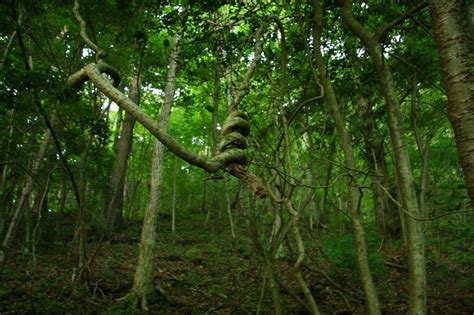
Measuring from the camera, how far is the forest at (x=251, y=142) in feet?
8.27

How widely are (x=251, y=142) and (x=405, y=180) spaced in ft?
6.69

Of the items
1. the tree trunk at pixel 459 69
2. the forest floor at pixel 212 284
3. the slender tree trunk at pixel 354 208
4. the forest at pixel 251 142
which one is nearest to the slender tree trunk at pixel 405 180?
the forest at pixel 251 142

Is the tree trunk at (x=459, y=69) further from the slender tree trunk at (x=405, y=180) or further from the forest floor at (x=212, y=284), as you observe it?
the forest floor at (x=212, y=284)

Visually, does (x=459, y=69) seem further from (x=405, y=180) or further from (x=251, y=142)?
(x=251, y=142)

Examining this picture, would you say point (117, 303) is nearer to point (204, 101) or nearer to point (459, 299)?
point (459, 299)

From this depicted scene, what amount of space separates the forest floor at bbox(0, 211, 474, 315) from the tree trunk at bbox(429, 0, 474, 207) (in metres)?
3.14

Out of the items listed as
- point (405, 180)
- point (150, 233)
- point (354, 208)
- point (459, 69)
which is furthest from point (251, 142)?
point (150, 233)

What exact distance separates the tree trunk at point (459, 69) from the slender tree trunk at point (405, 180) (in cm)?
104

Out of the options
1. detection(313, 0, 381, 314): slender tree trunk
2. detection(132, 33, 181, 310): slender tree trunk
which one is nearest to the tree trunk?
detection(313, 0, 381, 314): slender tree trunk

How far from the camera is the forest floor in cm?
594

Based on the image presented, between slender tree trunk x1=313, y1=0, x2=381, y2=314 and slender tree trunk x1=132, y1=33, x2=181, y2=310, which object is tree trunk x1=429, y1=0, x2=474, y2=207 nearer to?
slender tree trunk x1=313, y1=0, x2=381, y2=314

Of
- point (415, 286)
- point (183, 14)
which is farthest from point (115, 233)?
point (415, 286)

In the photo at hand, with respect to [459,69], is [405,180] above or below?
below

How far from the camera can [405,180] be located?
358 cm
